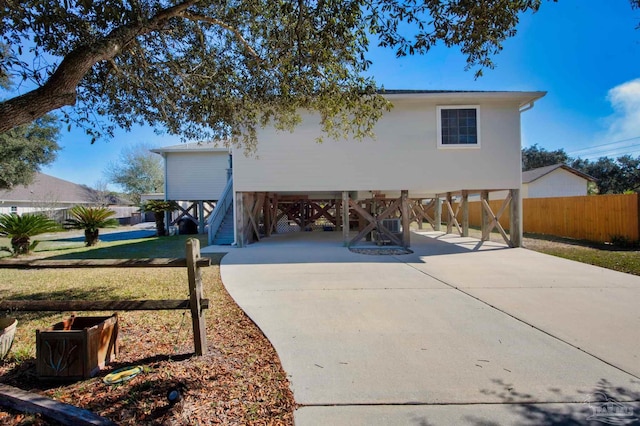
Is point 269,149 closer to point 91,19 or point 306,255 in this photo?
point 306,255

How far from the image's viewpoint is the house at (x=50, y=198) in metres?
27.1

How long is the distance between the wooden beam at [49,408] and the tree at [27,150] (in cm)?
2004

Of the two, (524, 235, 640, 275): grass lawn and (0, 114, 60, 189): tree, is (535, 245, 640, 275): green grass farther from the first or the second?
(0, 114, 60, 189): tree

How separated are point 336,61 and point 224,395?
4854mm

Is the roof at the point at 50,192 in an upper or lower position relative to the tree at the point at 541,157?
lower

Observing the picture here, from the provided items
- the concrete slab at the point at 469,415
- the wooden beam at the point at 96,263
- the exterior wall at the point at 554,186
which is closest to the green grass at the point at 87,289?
the wooden beam at the point at 96,263

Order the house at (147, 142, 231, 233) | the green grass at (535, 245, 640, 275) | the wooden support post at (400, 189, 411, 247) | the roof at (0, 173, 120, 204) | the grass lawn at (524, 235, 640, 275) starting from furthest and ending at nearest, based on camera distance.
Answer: the roof at (0, 173, 120, 204)
the house at (147, 142, 231, 233)
the wooden support post at (400, 189, 411, 247)
the grass lawn at (524, 235, 640, 275)
the green grass at (535, 245, 640, 275)

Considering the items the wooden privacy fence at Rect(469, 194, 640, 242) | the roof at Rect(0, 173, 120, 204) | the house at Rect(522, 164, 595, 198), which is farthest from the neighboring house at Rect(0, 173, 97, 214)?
the house at Rect(522, 164, 595, 198)

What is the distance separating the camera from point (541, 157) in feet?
150

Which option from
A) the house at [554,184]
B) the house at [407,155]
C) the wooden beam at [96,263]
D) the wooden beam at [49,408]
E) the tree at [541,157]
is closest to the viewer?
the wooden beam at [49,408]

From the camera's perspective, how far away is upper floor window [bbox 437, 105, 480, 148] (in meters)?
10.6

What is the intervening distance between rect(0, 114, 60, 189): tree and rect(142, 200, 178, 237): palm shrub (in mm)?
7232

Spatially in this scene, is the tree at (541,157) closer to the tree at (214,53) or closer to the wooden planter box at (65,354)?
the tree at (214,53)

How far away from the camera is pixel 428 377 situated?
276 cm
